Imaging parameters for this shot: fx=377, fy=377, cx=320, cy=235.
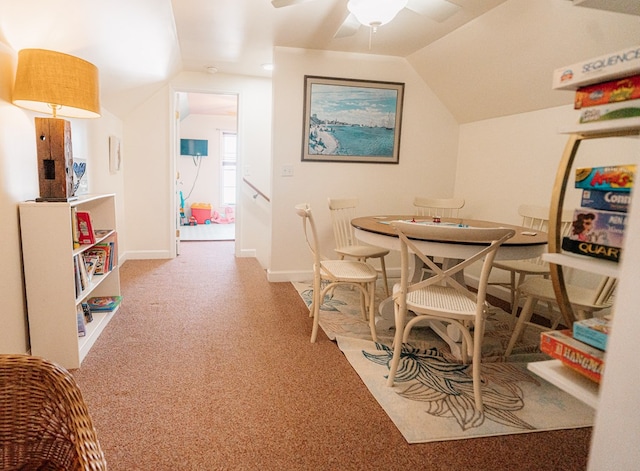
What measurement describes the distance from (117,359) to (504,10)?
327 centimetres

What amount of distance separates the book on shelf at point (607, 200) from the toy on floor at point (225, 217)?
7906 mm

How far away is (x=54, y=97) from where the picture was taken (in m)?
1.76

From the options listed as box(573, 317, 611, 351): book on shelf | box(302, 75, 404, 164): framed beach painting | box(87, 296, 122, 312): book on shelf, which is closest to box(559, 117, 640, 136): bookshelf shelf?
box(573, 317, 611, 351): book on shelf

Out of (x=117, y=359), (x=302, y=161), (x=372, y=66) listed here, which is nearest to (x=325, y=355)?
(x=117, y=359)

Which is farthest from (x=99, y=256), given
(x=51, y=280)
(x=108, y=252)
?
(x=51, y=280)

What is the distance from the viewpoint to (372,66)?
372 centimetres

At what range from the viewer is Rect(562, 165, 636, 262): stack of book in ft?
2.44

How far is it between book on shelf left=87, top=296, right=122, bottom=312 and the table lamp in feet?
2.87

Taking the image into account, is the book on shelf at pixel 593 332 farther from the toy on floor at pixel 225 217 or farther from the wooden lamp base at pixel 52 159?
the toy on floor at pixel 225 217

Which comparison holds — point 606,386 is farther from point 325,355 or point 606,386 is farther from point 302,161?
point 302,161

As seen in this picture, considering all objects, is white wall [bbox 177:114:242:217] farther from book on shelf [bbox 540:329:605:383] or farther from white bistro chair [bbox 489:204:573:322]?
book on shelf [bbox 540:329:605:383]

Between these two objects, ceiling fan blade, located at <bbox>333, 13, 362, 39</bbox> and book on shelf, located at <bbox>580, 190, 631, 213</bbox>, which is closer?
book on shelf, located at <bbox>580, 190, 631, 213</bbox>

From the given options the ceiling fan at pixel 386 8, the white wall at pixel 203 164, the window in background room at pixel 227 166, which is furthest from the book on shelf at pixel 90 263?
the window in background room at pixel 227 166

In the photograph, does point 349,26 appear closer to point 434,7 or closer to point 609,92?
point 434,7
